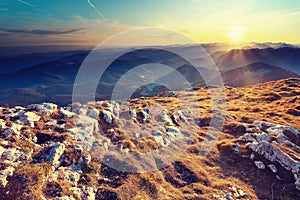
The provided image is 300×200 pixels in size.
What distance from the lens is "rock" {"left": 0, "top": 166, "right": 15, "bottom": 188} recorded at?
16.9m

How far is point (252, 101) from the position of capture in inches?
2889

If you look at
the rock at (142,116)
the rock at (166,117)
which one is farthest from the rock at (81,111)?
the rock at (166,117)

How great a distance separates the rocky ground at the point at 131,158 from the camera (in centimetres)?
1986

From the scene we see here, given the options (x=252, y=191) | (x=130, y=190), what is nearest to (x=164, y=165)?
(x=130, y=190)

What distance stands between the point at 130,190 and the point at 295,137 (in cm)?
3179

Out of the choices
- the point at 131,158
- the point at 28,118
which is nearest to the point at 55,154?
the point at 131,158

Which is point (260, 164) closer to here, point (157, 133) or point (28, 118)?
point (157, 133)

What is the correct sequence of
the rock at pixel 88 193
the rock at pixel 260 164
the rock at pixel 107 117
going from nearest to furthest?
1. the rock at pixel 88 193
2. the rock at pixel 260 164
3. the rock at pixel 107 117

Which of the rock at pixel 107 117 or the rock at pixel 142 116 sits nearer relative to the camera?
the rock at pixel 107 117

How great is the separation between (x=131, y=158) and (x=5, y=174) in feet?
42.9

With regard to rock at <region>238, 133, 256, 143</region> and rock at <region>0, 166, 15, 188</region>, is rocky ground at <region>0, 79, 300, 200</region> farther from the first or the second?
rock at <region>238, 133, 256, 143</region>

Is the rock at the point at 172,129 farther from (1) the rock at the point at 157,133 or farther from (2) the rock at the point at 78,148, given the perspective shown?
(2) the rock at the point at 78,148

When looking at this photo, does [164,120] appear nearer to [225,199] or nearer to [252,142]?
[252,142]

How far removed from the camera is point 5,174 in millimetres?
17734
